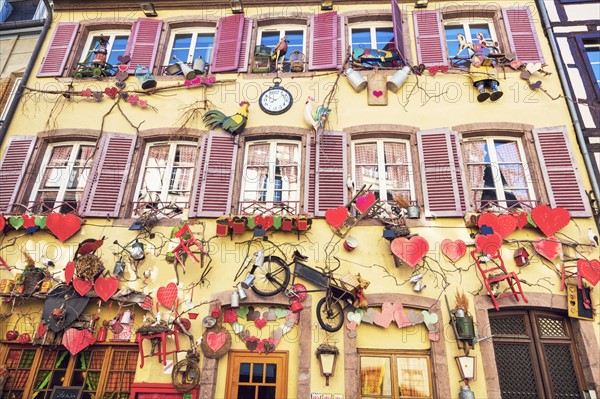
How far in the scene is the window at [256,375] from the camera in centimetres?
529

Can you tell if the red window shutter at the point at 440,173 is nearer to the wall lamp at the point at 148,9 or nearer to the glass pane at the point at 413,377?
the glass pane at the point at 413,377

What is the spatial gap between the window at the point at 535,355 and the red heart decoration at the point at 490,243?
0.89 meters

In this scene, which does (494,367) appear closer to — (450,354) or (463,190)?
(450,354)

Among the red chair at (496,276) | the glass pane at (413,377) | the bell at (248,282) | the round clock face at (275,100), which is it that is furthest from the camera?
the round clock face at (275,100)

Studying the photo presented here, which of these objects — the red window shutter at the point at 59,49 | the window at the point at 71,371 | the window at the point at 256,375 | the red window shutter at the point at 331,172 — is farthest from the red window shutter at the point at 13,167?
the red window shutter at the point at 331,172

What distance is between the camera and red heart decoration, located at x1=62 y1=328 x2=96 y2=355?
18.0ft

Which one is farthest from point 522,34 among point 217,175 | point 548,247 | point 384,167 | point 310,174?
point 217,175

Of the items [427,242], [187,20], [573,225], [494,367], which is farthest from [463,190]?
[187,20]

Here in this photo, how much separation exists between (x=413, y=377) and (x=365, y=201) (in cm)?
251

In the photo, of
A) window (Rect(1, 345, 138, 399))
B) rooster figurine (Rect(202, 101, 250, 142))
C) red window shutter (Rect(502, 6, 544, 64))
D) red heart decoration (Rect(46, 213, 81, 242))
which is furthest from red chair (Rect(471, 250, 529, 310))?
red heart decoration (Rect(46, 213, 81, 242))

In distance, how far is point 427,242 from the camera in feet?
18.8

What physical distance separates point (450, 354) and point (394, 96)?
4.30 m

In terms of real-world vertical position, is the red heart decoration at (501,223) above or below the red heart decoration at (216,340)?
A: above

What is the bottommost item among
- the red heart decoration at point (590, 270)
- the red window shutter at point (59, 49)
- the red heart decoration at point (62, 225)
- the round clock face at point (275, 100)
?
the red heart decoration at point (590, 270)
